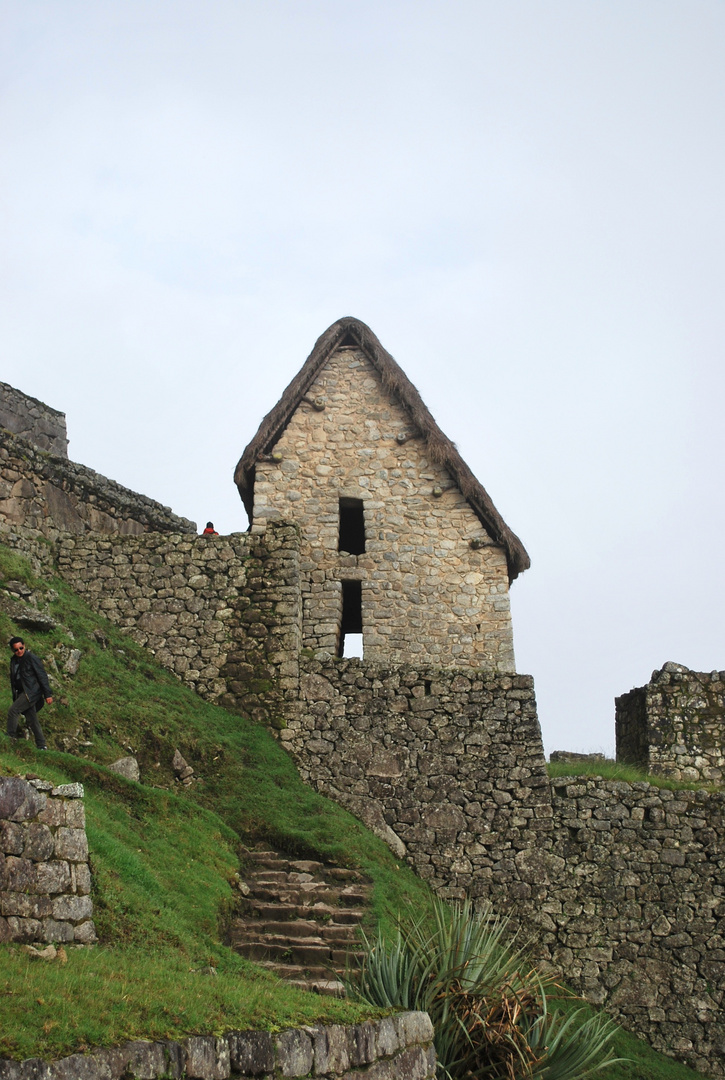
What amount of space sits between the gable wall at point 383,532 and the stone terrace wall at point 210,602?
201cm

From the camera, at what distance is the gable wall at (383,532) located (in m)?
16.5

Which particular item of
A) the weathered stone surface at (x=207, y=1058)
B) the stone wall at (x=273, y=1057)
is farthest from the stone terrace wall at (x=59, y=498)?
the weathered stone surface at (x=207, y=1058)

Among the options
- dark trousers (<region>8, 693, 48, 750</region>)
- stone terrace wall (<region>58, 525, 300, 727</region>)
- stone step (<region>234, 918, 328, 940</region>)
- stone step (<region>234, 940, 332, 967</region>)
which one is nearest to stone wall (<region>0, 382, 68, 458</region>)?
stone terrace wall (<region>58, 525, 300, 727</region>)

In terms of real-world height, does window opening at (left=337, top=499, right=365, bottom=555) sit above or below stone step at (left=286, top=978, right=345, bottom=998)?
above

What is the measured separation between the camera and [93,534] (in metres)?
15.7

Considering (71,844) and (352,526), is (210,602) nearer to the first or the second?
(352,526)

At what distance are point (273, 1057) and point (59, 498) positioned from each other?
12033 mm

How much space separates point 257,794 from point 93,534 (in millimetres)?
6041

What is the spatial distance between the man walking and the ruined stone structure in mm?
4352

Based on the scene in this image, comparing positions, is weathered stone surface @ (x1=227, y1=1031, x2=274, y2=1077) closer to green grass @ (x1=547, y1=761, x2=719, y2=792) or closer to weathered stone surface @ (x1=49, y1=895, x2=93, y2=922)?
weathered stone surface @ (x1=49, y1=895, x2=93, y2=922)

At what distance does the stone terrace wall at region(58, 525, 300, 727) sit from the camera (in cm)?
1391

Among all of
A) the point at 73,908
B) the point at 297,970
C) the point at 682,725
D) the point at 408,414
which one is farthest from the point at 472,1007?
the point at 408,414

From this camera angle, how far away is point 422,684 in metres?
13.5

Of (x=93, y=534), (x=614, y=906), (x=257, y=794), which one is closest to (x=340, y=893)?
(x=257, y=794)
